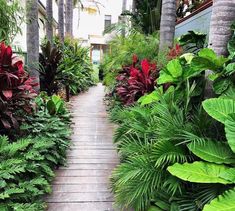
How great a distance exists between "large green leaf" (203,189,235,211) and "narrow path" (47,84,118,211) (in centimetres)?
127

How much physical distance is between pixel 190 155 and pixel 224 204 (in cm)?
67

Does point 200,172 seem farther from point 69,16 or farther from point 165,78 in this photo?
point 69,16

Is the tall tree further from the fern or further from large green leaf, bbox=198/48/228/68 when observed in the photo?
the fern

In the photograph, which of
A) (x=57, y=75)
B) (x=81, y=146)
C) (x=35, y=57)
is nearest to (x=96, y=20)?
(x=57, y=75)

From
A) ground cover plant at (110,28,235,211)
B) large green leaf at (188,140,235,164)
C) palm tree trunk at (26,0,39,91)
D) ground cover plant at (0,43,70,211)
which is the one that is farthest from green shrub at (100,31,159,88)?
large green leaf at (188,140,235,164)

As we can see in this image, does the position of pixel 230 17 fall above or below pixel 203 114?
above

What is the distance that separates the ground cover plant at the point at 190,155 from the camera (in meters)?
2.01

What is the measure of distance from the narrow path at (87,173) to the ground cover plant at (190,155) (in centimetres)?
36

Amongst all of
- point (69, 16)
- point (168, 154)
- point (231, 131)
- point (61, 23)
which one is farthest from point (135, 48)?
point (69, 16)

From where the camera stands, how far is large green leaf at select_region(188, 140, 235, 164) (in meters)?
2.12

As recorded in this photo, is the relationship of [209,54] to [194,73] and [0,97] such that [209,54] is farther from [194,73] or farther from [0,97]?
[0,97]

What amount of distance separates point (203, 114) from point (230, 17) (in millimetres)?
1101

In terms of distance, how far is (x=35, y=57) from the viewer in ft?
18.5

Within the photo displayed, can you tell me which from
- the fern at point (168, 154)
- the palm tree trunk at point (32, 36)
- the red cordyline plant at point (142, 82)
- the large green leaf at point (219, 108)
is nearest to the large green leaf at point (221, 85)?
the large green leaf at point (219, 108)
